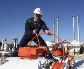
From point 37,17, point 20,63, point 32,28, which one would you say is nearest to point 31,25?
point 32,28

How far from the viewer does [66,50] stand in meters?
7.81

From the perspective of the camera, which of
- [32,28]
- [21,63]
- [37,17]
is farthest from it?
[32,28]

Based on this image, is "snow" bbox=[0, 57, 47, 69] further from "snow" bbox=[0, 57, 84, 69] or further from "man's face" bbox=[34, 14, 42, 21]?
"man's face" bbox=[34, 14, 42, 21]

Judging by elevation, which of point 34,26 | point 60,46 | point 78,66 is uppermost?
point 34,26

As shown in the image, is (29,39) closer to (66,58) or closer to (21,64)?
(66,58)

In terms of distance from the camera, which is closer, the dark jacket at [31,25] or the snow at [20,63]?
the snow at [20,63]

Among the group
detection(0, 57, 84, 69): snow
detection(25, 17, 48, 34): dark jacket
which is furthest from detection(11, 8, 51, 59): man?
detection(0, 57, 84, 69): snow

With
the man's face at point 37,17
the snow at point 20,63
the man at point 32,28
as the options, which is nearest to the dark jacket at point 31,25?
the man at point 32,28

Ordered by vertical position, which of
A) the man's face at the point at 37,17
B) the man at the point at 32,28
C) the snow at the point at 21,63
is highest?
the man's face at the point at 37,17

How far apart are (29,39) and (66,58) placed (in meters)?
1.45

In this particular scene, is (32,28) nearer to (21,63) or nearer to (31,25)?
(31,25)

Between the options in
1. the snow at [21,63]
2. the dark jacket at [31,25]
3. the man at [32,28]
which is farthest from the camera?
the dark jacket at [31,25]

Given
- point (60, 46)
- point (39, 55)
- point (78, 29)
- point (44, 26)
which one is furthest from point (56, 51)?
point (78, 29)

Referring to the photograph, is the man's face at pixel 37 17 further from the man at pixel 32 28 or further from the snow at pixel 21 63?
the snow at pixel 21 63
